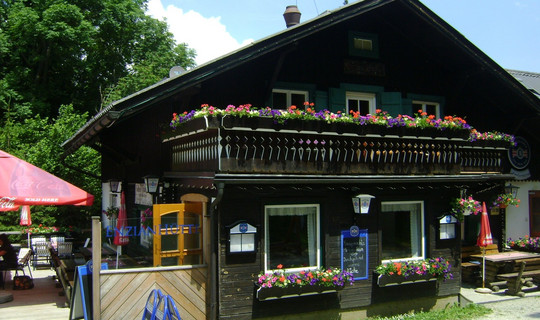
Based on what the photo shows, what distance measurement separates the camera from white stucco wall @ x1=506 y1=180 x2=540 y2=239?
15.7 m

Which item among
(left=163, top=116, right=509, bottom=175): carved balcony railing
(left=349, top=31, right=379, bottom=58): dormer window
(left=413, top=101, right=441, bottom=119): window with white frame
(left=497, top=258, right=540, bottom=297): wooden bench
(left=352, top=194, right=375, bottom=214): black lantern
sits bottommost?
(left=497, top=258, right=540, bottom=297): wooden bench

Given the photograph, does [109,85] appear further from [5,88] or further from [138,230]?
[138,230]

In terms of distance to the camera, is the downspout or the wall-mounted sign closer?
the downspout

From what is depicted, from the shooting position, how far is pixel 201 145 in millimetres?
9430

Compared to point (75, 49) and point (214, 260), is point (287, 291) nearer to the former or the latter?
point (214, 260)

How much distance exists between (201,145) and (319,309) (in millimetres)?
3997

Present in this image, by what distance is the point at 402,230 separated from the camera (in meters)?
11.2

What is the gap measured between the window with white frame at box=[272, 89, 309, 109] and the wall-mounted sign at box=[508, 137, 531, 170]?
7.87m

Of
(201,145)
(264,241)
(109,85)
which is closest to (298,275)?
(264,241)

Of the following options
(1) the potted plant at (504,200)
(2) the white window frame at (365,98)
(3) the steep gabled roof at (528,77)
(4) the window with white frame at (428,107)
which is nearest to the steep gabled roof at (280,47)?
(4) the window with white frame at (428,107)

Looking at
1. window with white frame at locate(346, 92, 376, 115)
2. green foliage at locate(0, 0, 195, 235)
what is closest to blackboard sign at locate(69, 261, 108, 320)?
window with white frame at locate(346, 92, 376, 115)

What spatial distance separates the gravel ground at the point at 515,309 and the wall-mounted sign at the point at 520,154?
16.0ft

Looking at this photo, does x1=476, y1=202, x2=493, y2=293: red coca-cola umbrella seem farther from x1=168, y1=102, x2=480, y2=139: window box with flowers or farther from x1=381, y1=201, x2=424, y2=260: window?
x1=168, y1=102, x2=480, y2=139: window box with flowers

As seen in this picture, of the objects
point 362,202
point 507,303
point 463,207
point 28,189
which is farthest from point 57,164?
point 507,303
